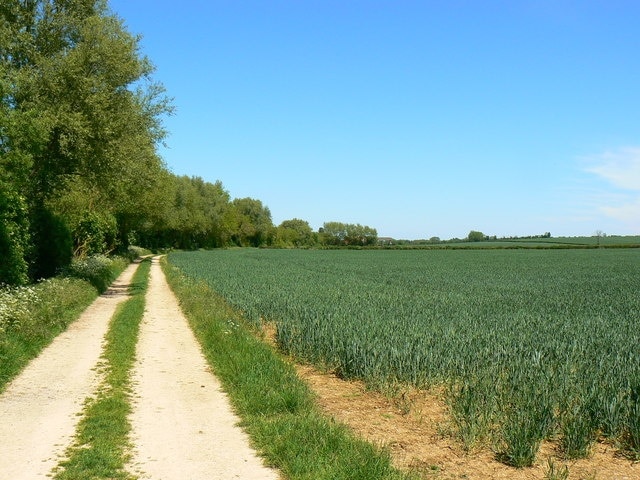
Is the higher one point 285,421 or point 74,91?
point 74,91

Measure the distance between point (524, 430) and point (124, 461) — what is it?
15.4 ft

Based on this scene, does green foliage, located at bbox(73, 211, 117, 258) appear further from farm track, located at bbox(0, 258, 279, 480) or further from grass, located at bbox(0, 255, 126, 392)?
farm track, located at bbox(0, 258, 279, 480)

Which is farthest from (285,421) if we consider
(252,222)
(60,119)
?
(252,222)

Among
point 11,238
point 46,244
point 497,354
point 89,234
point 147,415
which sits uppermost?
point 89,234

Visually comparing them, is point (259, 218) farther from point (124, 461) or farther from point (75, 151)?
point (124, 461)

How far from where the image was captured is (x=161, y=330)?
16.5 meters

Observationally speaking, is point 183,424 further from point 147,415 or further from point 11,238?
point 11,238

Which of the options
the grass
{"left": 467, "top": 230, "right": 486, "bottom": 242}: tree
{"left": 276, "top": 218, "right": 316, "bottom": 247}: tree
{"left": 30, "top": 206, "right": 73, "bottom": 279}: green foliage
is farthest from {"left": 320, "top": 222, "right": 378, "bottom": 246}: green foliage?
the grass

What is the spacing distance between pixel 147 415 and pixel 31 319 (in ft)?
23.7

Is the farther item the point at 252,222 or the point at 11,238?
the point at 252,222

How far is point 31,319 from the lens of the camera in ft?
45.6

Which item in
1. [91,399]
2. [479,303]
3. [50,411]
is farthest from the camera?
[479,303]

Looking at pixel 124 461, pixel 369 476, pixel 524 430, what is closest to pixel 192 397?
pixel 124 461

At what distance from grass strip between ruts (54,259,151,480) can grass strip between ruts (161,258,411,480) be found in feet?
5.42
